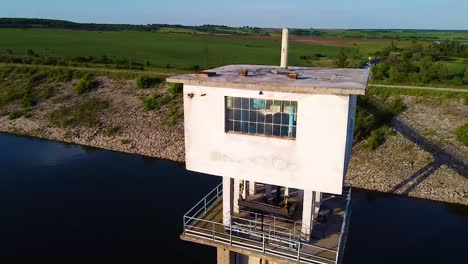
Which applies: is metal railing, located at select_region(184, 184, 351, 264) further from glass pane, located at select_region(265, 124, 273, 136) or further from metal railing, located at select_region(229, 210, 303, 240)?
glass pane, located at select_region(265, 124, 273, 136)

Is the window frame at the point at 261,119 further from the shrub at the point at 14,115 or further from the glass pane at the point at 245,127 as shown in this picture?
the shrub at the point at 14,115

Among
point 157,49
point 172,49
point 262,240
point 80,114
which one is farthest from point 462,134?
point 157,49

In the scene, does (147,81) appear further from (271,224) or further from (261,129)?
(261,129)

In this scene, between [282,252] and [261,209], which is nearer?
[282,252]

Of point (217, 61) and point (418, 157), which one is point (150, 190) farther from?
point (217, 61)

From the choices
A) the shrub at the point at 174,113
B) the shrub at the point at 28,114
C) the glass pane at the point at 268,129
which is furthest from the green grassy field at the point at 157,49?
the glass pane at the point at 268,129

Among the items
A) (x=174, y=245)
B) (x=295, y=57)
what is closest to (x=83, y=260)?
(x=174, y=245)
